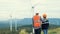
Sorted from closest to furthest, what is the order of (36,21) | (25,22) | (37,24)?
(36,21) → (37,24) → (25,22)

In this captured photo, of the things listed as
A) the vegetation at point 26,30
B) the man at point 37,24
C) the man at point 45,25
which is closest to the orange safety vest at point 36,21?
the man at point 37,24

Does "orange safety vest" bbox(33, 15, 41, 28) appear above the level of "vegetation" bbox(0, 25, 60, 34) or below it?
above

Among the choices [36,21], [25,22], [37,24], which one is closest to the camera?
[36,21]

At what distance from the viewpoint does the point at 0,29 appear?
7742 millimetres

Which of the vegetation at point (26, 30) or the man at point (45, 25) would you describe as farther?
the vegetation at point (26, 30)

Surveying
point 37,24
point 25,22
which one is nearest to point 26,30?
point 25,22

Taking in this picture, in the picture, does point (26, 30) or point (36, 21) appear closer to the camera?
point (36, 21)

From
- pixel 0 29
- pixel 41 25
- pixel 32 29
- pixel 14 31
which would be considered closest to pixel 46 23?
pixel 41 25

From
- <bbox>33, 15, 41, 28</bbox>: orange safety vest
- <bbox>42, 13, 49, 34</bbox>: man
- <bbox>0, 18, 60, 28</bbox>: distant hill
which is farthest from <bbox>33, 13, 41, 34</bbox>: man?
<bbox>0, 18, 60, 28</bbox>: distant hill

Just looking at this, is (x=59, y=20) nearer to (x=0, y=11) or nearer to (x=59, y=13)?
(x=59, y=13)

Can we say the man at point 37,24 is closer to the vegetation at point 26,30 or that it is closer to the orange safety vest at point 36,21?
the orange safety vest at point 36,21

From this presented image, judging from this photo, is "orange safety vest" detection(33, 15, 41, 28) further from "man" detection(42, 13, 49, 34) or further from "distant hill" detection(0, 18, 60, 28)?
"distant hill" detection(0, 18, 60, 28)

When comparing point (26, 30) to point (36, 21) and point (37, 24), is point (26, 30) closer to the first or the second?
point (37, 24)

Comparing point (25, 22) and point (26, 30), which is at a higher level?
point (25, 22)
